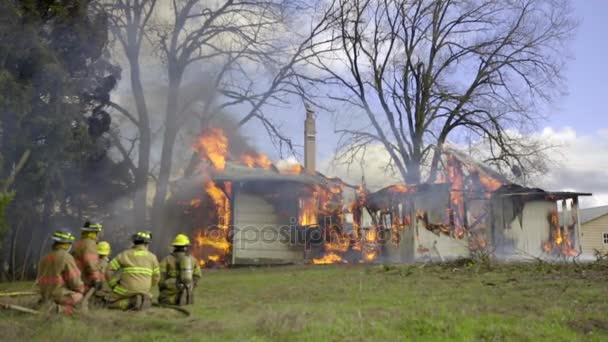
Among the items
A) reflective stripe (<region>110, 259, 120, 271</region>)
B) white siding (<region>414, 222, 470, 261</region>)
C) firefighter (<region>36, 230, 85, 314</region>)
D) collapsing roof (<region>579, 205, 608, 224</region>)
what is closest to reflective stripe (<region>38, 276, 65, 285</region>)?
firefighter (<region>36, 230, 85, 314</region>)

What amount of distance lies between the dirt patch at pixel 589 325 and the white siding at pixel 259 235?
53.5 feet

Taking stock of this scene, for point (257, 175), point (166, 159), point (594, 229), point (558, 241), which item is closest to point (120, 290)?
point (257, 175)

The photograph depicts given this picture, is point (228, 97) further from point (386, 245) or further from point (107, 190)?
point (386, 245)

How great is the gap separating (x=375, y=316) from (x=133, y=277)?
4.04 m

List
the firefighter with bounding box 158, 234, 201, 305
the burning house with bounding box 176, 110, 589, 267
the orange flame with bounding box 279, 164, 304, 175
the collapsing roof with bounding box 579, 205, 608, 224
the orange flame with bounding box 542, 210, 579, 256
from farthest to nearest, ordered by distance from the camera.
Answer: the collapsing roof with bounding box 579, 205, 608, 224
the orange flame with bounding box 279, 164, 304, 175
the orange flame with bounding box 542, 210, 579, 256
the burning house with bounding box 176, 110, 589, 267
the firefighter with bounding box 158, 234, 201, 305

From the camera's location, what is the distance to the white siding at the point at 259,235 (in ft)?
74.0

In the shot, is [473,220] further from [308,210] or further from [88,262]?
[88,262]

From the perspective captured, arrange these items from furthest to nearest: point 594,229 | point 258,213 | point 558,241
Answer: point 594,229
point 258,213
point 558,241

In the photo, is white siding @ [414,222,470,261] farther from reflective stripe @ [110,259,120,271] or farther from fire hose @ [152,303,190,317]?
reflective stripe @ [110,259,120,271]

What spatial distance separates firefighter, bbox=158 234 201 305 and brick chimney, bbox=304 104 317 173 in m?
17.4

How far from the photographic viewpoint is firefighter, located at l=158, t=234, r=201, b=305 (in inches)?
389

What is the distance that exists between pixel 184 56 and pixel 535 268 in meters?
15.6

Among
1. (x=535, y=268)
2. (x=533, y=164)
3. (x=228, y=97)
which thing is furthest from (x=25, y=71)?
(x=533, y=164)

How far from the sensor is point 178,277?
32.8 ft
